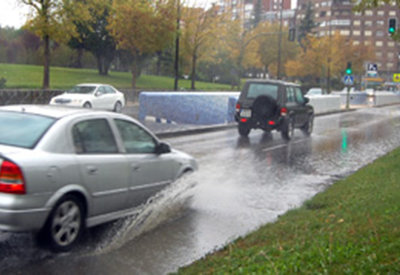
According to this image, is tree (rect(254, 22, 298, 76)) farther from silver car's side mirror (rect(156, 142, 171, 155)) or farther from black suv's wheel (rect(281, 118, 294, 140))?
silver car's side mirror (rect(156, 142, 171, 155))

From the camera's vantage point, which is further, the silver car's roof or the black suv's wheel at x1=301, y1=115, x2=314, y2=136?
the black suv's wheel at x1=301, y1=115, x2=314, y2=136

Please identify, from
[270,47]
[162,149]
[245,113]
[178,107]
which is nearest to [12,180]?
[162,149]

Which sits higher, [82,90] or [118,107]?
[82,90]

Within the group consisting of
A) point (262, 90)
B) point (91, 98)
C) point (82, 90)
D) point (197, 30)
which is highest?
point (197, 30)

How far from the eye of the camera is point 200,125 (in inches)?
874

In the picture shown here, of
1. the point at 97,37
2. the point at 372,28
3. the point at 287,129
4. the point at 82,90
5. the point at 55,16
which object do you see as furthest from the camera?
the point at 372,28

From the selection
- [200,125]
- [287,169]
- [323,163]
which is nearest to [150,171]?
[287,169]

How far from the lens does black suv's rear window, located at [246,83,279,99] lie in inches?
707

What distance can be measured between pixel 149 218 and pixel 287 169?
586 cm

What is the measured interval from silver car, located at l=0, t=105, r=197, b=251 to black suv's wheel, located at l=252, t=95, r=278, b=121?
1089cm

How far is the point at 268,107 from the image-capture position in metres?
17.8

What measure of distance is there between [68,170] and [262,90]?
43.0 feet

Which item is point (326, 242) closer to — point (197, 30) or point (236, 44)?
point (197, 30)

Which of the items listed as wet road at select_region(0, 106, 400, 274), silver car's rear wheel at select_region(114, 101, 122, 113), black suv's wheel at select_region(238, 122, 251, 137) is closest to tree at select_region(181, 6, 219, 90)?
silver car's rear wheel at select_region(114, 101, 122, 113)
